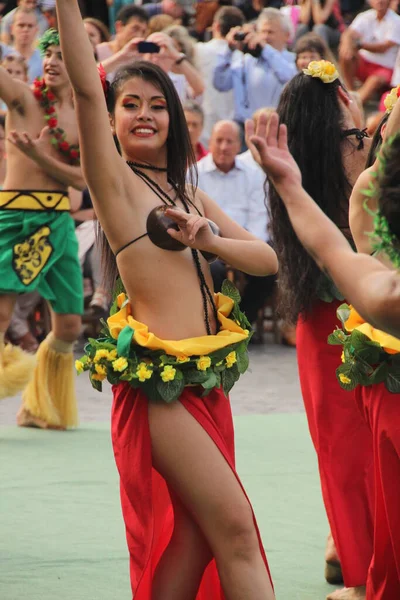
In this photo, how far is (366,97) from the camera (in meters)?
11.3

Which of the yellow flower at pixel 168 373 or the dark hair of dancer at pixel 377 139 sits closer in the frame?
the yellow flower at pixel 168 373

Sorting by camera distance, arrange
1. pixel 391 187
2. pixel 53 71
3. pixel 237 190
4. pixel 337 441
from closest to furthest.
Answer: pixel 391 187 < pixel 337 441 < pixel 53 71 < pixel 237 190

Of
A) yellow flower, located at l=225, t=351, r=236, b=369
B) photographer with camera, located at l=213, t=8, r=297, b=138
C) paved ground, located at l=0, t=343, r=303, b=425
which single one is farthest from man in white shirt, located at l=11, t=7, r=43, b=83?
yellow flower, located at l=225, t=351, r=236, b=369

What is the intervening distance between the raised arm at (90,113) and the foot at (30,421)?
3574mm

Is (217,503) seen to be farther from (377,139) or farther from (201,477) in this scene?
(377,139)

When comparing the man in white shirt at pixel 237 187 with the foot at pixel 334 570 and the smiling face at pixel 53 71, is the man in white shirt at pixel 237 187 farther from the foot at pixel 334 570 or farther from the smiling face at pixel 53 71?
the foot at pixel 334 570

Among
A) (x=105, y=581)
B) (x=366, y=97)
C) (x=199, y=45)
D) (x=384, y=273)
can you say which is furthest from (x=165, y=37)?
(x=384, y=273)

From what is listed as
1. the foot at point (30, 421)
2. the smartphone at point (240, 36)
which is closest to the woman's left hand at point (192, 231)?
the foot at point (30, 421)

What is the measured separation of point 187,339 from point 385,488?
0.65m

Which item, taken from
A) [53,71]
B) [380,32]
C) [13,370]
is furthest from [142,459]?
[380,32]

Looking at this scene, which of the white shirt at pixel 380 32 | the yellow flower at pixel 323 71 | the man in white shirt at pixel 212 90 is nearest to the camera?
the yellow flower at pixel 323 71

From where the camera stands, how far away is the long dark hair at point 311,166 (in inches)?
151

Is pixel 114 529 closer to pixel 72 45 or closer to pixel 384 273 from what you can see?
pixel 72 45

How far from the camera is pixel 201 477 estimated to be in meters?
2.96
